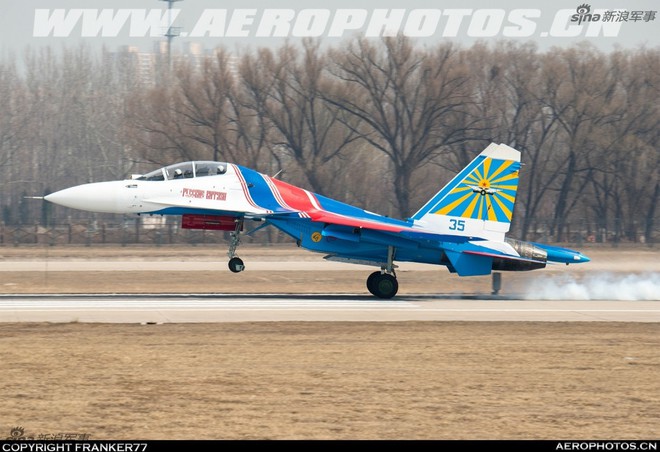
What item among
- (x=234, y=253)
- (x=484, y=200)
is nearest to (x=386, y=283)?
(x=484, y=200)

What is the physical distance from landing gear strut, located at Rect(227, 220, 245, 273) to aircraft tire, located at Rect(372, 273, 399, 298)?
3.78 m

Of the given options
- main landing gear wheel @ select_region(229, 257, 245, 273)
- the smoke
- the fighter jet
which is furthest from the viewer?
the smoke

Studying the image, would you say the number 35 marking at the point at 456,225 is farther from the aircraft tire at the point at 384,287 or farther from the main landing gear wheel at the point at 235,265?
the main landing gear wheel at the point at 235,265

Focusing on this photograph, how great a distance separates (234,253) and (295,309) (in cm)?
368

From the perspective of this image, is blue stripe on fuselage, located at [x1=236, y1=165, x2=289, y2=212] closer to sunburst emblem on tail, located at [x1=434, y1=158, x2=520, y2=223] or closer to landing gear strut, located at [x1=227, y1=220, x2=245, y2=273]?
landing gear strut, located at [x1=227, y1=220, x2=245, y2=273]

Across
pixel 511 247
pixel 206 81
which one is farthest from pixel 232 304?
pixel 206 81

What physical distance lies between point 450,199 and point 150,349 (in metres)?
12.6

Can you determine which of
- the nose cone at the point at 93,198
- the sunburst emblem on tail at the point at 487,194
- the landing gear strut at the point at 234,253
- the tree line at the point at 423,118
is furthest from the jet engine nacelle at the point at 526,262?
the tree line at the point at 423,118

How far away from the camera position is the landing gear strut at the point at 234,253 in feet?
76.5

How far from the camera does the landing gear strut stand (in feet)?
76.5

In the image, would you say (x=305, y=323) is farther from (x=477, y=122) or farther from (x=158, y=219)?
(x=477, y=122)

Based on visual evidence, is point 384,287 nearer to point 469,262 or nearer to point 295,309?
point 469,262

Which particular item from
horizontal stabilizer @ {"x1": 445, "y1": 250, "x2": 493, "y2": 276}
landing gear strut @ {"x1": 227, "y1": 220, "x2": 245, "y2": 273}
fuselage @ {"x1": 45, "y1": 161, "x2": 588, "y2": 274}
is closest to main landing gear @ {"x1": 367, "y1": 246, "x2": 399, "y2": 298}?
fuselage @ {"x1": 45, "y1": 161, "x2": 588, "y2": 274}

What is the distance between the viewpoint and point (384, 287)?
82.2ft
